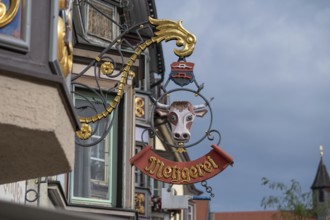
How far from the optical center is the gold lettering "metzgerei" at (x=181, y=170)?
13203mm

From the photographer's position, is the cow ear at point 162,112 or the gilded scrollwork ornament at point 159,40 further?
the cow ear at point 162,112

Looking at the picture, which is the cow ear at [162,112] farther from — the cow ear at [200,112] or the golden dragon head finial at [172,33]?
the golden dragon head finial at [172,33]

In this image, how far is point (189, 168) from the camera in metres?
13.3

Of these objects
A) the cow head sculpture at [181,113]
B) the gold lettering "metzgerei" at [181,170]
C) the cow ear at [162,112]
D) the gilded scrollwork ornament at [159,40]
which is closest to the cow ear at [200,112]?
the cow head sculpture at [181,113]

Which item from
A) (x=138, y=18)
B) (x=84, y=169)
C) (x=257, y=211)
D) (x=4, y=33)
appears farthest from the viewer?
(x=257, y=211)

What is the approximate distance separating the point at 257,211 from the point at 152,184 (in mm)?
82092

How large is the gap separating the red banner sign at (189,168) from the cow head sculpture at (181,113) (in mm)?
581

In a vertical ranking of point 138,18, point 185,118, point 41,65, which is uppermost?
point 138,18

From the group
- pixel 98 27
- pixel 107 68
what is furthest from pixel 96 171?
pixel 107 68

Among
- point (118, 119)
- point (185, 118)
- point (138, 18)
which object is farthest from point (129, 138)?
point (138, 18)

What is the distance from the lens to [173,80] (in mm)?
13477

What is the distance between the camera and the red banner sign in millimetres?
13203

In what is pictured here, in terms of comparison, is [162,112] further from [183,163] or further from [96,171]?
[96,171]

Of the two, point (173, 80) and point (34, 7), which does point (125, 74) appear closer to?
point (173, 80)
